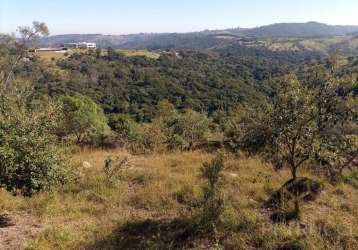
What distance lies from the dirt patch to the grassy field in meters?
0.05

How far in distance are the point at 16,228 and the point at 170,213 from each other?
2.81 m

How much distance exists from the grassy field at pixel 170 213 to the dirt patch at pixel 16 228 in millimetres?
53

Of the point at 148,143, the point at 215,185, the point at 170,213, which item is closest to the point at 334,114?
the point at 215,185

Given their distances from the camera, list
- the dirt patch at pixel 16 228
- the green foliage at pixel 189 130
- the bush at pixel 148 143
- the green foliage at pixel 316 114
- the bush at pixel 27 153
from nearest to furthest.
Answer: the dirt patch at pixel 16 228, the bush at pixel 27 153, the green foliage at pixel 316 114, the bush at pixel 148 143, the green foliage at pixel 189 130

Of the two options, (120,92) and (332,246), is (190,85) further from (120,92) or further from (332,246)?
(332,246)

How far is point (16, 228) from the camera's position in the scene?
5.66 meters

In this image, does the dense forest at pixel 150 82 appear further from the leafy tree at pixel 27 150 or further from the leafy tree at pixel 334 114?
the leafy tree at pixel 27 150

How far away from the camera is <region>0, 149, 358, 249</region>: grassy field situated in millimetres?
4930

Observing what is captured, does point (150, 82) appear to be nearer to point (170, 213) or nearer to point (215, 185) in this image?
point (170, 213)

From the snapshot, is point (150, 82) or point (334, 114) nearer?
point (334, 114)

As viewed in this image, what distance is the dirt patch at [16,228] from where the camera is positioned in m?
5.07

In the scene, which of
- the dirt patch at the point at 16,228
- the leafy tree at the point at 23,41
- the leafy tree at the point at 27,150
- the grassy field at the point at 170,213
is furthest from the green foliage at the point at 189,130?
the leafy tree at the point at 23,41

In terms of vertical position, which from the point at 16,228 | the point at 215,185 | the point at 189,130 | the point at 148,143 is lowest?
the point at 148,143

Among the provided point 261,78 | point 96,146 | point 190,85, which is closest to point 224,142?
point 96,146
